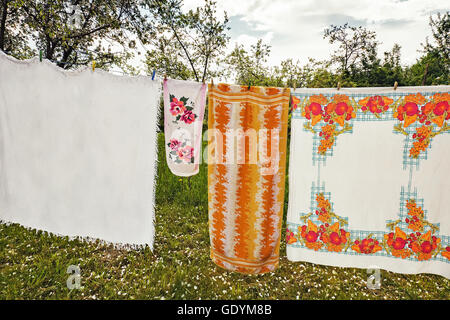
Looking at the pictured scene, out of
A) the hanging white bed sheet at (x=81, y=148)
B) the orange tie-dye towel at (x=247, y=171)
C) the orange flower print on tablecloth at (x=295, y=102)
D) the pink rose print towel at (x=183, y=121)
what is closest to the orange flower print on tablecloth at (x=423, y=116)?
the orange flower print on tablecloth at (x=295, y=102)

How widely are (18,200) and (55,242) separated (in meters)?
0.67

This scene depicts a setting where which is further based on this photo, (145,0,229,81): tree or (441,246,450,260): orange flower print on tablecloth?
(145,0,229,81): tree

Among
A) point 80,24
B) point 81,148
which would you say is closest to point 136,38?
point 80,24

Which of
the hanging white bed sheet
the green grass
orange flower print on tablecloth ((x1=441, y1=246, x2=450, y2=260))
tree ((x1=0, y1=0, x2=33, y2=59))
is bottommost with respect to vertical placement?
the green grass

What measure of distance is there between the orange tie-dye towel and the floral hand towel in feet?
0.64

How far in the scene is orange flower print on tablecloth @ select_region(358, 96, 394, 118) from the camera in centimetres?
211

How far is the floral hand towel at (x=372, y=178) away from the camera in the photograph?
82.0 inches

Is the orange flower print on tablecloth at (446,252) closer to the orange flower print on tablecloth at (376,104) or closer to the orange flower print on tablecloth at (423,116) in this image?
the orange flower print on tablecloth at (423,116)

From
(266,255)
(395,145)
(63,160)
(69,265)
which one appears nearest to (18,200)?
(63,160)

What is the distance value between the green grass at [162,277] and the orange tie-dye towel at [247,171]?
28 cm

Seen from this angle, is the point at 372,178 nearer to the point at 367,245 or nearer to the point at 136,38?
the point at 367,245

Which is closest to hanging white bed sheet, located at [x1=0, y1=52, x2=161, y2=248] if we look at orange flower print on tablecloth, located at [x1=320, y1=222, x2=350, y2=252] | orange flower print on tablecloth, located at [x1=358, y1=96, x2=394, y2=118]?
orange flower print on tablecloth, located at [x1=320, y1=222, x2=350, y2=252]

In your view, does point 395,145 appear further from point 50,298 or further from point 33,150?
point 33,150

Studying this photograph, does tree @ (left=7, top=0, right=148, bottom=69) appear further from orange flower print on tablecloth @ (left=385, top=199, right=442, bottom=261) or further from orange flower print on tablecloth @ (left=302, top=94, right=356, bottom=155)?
orange flower print on tablecloth @ (left=385, top=199, right=442, bottom=261)
